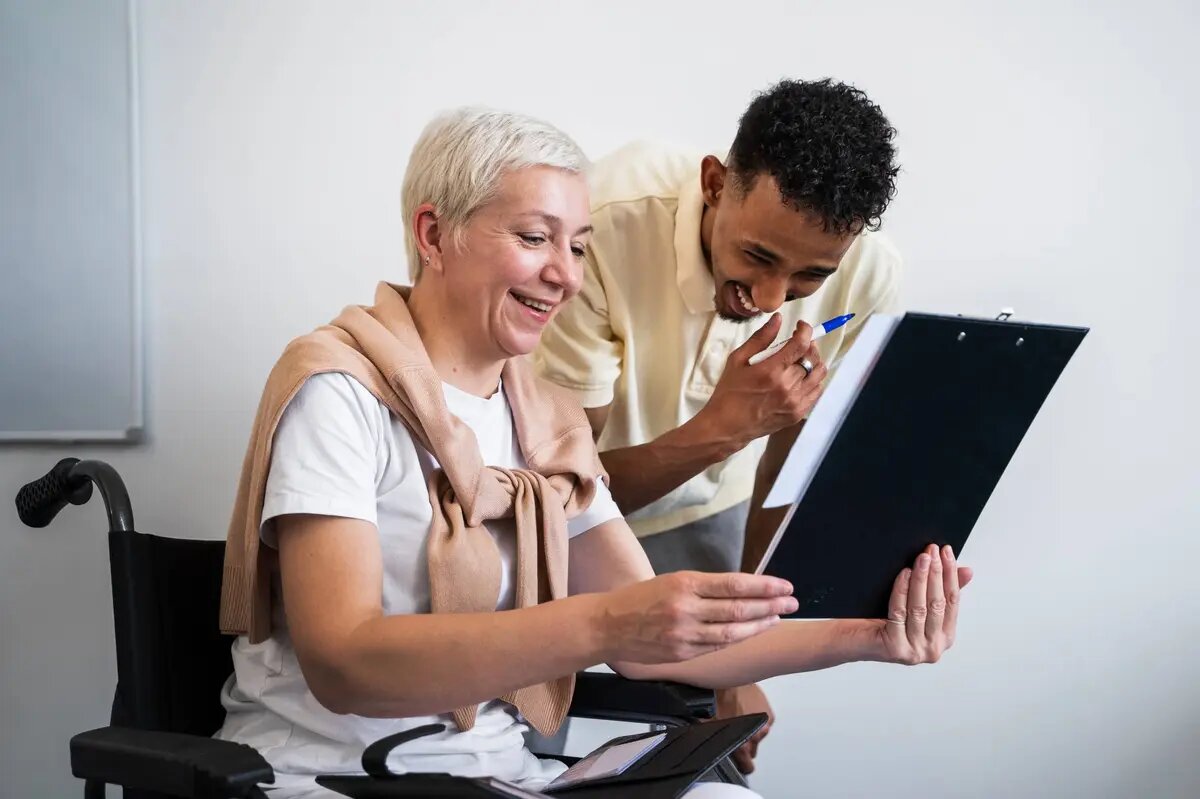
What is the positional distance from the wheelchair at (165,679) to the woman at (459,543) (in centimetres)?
4

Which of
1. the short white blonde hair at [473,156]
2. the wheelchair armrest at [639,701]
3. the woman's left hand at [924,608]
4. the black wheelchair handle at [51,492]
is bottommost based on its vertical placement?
the wheelchair armrest at [639,701]

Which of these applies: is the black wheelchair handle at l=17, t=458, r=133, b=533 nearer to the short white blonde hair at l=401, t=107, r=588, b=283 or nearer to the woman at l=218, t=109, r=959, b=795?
the woman at l=218, t=109, r=959, b=795

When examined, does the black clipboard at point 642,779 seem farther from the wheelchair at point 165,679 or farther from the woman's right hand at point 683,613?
the woman's right hand at point 683,613

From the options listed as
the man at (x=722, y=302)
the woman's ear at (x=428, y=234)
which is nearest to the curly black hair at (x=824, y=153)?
the man at (x=722, y=302)

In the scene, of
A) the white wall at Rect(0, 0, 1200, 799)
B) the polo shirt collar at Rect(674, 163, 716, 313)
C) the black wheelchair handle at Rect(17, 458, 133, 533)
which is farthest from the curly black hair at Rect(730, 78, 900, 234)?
the black wheelchair handle at Rect(17, 458, 133, 533)

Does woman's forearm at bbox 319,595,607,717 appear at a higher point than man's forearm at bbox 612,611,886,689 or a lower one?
higher

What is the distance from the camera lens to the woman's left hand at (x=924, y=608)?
4.04 feet

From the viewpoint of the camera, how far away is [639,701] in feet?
4.40

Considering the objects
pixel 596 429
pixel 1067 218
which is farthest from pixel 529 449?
pixel 1067 218

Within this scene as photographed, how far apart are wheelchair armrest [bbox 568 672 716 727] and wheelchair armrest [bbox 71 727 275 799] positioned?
51 cm

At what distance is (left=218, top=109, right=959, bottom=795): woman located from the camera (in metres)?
1.00

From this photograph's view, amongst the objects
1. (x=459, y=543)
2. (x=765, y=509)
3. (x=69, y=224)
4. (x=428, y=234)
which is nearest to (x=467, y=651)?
(x=459, y=543)

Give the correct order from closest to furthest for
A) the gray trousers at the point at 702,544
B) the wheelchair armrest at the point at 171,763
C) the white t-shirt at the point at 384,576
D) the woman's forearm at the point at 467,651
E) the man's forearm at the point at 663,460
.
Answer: the wheelchair armrest at the point at 171,763 → the woman's forearm at the point at 467,651 → the white t-shirt at the point at 384,576 → the man's forearm at the point at 663,460 → the gray trousers at the point at 702,544

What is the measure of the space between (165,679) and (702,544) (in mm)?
997
